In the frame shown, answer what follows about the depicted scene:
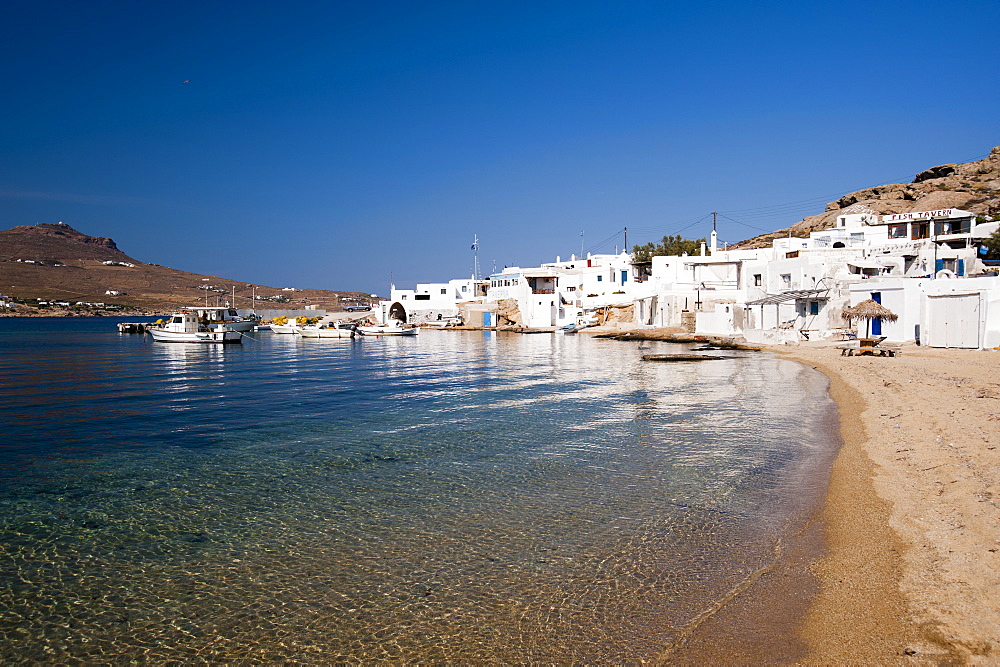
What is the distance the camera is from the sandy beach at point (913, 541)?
4.70 metres

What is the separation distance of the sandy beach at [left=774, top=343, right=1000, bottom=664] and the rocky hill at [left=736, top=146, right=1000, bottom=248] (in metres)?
75.3

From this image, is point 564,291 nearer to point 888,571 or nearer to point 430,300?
point 430,300

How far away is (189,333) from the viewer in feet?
180

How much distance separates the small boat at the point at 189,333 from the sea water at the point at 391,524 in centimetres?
3756

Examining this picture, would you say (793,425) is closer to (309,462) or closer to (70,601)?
(309,462)

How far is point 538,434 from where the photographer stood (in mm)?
13953

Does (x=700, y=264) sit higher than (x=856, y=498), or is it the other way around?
(x=700, y=264)

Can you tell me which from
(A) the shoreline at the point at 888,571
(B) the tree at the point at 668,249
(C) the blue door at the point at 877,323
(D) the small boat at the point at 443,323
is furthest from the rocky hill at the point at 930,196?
(A) the shoreline at the point at 888,571

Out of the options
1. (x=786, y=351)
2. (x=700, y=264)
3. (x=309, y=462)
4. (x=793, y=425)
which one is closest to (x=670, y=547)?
(x=309, y=462)

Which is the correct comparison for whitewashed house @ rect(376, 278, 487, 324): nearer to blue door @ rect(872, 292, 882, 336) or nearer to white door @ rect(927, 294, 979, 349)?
blue door @ rect(872, 292, 882, 336)

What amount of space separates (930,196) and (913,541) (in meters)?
103

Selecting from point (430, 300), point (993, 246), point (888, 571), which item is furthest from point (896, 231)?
point (888, 571)

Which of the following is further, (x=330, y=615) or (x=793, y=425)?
(x=793, y=425)

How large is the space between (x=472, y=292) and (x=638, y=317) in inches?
1640
